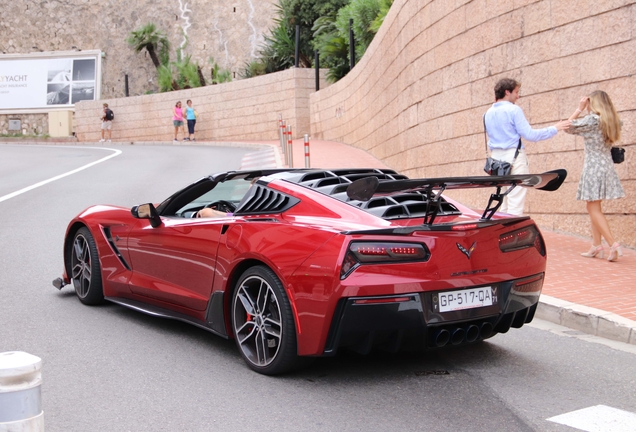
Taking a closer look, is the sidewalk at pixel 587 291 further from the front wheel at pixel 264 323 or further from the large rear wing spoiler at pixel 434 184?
the front wheel at pixel 264 323

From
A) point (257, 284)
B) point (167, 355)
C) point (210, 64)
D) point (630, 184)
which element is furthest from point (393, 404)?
point (210, 64)

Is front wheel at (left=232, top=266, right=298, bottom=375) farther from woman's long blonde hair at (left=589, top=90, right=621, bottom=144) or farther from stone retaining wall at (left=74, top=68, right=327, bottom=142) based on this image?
stone retaining wall at (left=74, top=68, right=327, bottom=142)

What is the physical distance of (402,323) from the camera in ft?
14.1

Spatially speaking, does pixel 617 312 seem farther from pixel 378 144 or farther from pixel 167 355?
pixel 378 144

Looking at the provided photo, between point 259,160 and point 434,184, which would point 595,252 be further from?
point 259,160

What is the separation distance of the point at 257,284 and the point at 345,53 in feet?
86.6

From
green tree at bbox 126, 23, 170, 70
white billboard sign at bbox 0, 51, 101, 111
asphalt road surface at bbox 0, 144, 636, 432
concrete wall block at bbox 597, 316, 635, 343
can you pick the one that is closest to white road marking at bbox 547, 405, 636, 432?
asphalt road surface at bbox 0, 144, 636, 432

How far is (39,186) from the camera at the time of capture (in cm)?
1725

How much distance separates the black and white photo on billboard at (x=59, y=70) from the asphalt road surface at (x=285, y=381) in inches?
1629

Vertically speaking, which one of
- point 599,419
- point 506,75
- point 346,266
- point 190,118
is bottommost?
point 599,419

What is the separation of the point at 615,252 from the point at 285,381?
16.1ft

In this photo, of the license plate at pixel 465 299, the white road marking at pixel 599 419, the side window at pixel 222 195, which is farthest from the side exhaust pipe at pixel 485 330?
the side window at pixel 222 195

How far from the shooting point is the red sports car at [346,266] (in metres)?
4.27

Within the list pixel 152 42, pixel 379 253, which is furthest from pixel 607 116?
pixel 152 42
